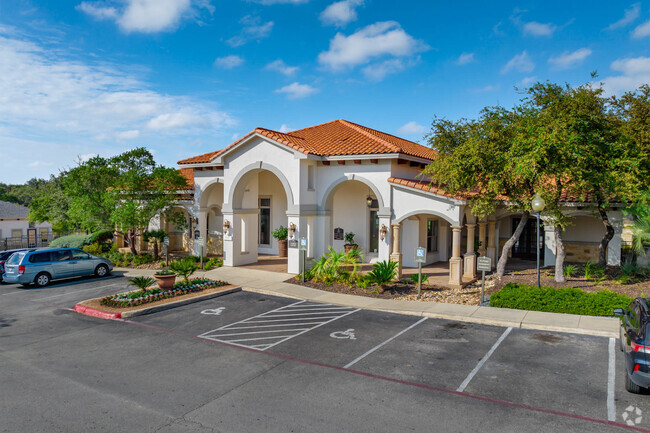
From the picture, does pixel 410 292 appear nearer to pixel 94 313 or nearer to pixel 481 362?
pixel 481 362

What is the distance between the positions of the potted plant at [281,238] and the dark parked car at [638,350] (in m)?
17.2

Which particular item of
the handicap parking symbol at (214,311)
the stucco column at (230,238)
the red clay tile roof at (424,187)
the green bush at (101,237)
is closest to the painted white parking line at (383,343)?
the handicap parking symbol at (214,311)

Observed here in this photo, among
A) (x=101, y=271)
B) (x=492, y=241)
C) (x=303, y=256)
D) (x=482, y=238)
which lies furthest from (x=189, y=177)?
(x=492, y=241)

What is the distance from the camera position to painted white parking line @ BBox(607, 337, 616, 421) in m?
6.45

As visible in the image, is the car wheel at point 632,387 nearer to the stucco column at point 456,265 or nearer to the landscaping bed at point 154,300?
the stucco column at point 456,265

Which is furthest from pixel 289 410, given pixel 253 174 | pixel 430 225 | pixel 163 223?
pixel 163 223

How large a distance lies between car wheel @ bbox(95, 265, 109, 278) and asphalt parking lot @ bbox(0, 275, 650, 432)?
21.8ft

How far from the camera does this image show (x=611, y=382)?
757 centimetres

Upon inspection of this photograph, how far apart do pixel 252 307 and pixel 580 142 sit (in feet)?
36.9

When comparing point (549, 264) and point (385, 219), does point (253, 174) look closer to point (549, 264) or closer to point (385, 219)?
point (385, 219)

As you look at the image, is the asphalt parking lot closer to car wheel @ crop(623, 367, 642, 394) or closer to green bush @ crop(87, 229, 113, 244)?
car wheel @ crop(623, 367, 642, 394)

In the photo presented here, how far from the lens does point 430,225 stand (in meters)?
21.3

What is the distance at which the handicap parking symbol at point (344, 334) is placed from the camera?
10.3m

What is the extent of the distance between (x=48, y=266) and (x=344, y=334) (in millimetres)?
13413
